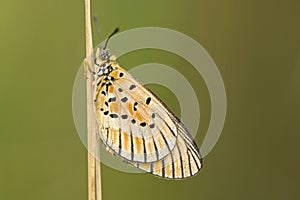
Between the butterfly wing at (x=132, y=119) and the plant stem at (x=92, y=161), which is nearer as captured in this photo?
the plant stem at (x=92, y=161)

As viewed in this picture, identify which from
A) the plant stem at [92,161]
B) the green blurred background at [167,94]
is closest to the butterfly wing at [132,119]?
the plant stem at [92,161]

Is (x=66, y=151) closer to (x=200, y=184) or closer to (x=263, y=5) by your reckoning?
(x=200, y=184)

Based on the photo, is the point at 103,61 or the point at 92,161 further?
the point at 103,61

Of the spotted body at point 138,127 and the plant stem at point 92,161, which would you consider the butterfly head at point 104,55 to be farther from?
the plant stem at point 92,161

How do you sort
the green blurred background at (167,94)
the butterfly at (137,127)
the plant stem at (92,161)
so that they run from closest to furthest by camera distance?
the plant stem at (92,161), the butterfly at (137,127), the green blurred background at (167,94)

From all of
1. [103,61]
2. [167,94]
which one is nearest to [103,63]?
[103,61]

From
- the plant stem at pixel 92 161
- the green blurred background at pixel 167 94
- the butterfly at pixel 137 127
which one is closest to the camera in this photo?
the plant stem at pixel 92 161

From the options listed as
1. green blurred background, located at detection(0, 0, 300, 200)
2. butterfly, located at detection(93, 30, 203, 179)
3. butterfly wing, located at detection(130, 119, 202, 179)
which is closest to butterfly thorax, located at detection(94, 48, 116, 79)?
butterfly, located at detection(93, 30, 203, 179)

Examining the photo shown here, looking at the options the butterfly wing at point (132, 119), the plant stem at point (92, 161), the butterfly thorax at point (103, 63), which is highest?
the butterfly thorax at point (103, 63)

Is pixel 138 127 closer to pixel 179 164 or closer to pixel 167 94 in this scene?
pixel 179 164
